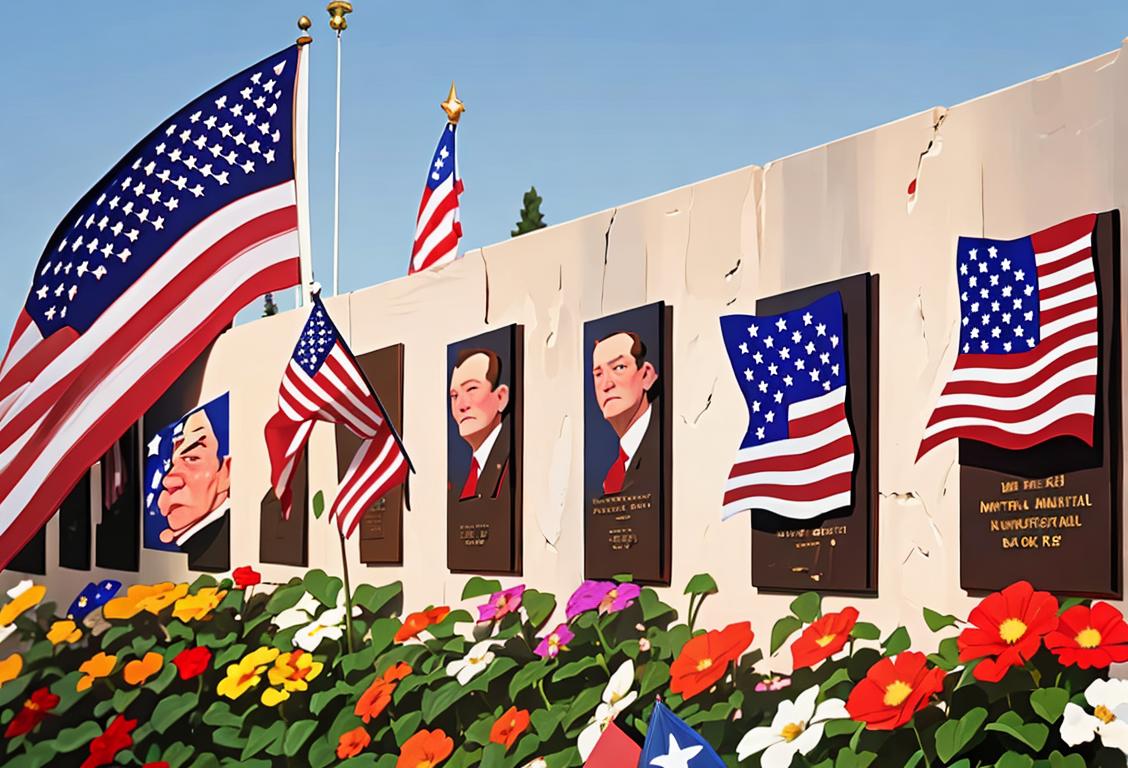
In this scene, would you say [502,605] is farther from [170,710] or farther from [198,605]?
[198,605]

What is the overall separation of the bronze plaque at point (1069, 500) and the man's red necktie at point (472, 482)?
3.18m

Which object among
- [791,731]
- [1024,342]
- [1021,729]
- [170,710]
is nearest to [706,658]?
[791,731]

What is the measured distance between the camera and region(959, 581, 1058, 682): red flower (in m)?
4.75

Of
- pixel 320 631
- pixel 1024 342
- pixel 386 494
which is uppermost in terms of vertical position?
pixel 1024 342

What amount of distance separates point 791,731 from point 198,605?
4.94 m

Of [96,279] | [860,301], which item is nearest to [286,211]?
[96,279]

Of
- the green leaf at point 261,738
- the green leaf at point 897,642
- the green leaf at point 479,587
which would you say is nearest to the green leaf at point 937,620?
the green leaf at point 897,642

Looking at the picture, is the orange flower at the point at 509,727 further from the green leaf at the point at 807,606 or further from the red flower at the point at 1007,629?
the red flower at the point at 1007,629

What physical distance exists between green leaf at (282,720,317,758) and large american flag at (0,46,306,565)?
1.56 m

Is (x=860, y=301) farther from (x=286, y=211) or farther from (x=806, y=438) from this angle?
(x=286, y=211)

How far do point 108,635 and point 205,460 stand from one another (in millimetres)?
1311

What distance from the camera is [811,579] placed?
19.4 ft

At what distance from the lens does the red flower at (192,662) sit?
858 cm

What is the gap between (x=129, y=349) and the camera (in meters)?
7.57
